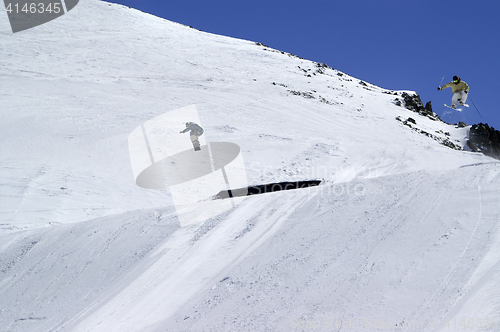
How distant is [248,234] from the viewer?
6543 millimetres

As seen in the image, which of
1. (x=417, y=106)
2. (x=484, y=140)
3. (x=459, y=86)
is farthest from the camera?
(x=417, y=106)

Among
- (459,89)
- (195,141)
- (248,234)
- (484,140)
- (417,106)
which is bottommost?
(484,140)

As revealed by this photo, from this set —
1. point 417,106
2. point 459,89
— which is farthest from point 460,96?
point 417,106

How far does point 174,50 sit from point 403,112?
54.3 ft

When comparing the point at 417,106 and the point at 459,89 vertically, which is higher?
the point at 459,89

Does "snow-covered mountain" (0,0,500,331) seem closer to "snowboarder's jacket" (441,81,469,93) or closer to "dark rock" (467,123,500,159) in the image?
"snowboarder's jacket" (441,81,469,93)

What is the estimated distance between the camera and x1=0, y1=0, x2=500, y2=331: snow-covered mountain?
179 inches

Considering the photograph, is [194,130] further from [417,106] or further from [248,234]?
[417,106]

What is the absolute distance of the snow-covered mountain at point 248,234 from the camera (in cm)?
454

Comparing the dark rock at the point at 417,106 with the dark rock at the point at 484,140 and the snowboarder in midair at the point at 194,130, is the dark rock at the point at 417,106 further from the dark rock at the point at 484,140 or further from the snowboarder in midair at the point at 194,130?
the snowboarder in midair at the point at 194,130

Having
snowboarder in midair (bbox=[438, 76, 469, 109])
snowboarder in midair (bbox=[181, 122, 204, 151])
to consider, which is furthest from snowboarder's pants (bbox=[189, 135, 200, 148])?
snowboarder in midair (bbox=[438, 76, 469, 109])

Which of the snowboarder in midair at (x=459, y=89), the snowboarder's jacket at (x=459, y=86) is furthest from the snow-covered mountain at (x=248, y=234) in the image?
the snowboarder's jacket at (x=459, y=86)

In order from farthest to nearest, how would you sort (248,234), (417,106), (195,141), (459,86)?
(417,106), (459,86), (195,141), (248,234)

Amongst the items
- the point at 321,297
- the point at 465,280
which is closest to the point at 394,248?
the point at 465,280
